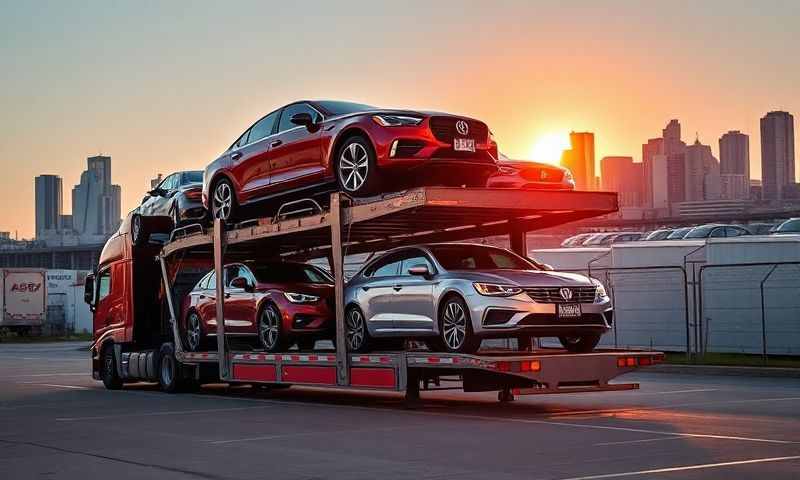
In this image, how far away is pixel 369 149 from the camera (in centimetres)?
1444

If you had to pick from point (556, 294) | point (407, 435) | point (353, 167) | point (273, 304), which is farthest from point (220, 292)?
point (407, 435)

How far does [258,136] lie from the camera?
17375 mm

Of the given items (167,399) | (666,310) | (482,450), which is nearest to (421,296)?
(482,450)

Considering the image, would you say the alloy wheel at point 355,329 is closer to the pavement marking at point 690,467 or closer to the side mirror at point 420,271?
the side mirror at point 420,271

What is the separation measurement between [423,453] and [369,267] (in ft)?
17.7

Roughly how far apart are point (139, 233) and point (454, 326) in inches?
369

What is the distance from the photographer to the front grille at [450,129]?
1445 centimetres

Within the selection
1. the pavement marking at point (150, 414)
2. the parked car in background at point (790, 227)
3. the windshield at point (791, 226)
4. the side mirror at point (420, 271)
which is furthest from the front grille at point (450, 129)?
the windshield at point (791, 226)

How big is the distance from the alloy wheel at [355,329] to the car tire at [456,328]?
160 cm

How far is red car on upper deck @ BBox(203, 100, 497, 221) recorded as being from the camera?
14.3 meters

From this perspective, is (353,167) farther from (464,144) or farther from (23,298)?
(23,298)

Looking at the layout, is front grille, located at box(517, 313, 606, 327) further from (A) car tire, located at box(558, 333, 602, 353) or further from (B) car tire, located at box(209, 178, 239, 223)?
(B) car tire, located at box(209, 178, 239, 223)

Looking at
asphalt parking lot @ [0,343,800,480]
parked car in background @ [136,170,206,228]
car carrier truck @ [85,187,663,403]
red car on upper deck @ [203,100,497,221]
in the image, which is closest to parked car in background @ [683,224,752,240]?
asphalt parking lot @ [0,343,800,480]

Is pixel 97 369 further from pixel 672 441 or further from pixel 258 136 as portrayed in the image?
pixel 672 441
